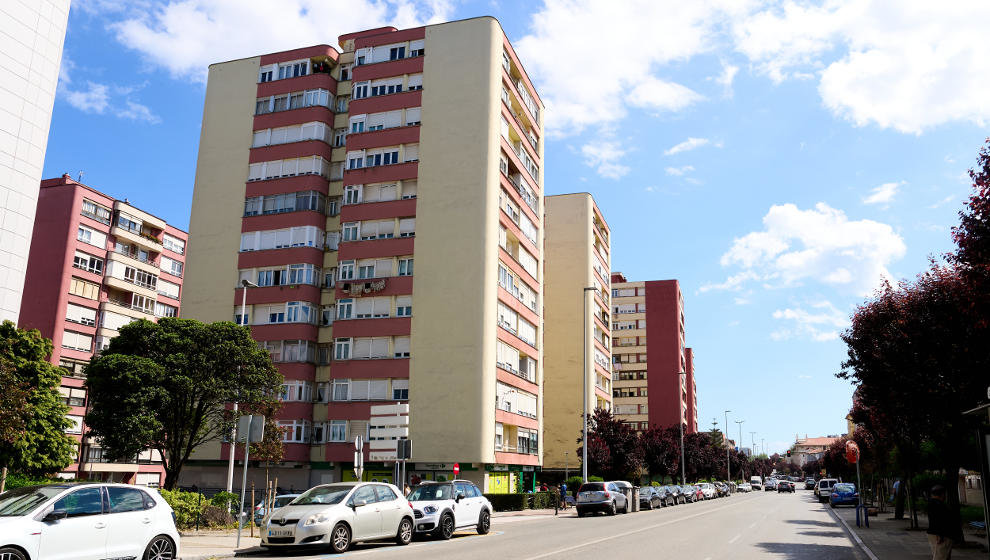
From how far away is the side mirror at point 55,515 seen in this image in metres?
10.9

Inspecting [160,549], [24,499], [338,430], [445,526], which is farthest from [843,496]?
[24,499]

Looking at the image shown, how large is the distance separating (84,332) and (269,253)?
26.5 metres

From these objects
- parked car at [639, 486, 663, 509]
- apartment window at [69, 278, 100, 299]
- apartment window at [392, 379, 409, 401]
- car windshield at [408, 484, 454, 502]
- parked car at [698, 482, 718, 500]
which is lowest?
parked car at [698, 482, 718, 500]

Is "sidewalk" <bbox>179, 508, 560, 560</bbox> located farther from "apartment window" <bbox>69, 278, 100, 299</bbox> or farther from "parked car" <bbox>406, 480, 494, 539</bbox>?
"apartment window" <bbox>69, 278, 100, 299</bbox>

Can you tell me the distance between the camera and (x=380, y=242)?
45.9 m

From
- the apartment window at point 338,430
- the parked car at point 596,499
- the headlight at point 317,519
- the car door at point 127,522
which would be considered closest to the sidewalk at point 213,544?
the headlight at point 317,519

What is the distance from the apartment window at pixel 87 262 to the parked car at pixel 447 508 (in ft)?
178

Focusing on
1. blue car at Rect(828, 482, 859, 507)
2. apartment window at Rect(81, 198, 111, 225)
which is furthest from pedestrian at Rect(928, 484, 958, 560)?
apartment window at Rect(81, 198, 111, 225)

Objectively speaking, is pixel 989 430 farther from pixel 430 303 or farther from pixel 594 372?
pixel 594 372

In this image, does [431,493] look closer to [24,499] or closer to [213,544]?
[213,544]

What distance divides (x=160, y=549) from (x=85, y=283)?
5979 cm

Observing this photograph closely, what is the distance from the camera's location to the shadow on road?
16250 mm

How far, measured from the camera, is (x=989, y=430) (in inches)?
527

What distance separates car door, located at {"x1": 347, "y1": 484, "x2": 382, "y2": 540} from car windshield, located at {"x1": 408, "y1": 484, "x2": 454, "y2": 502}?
125 inches
